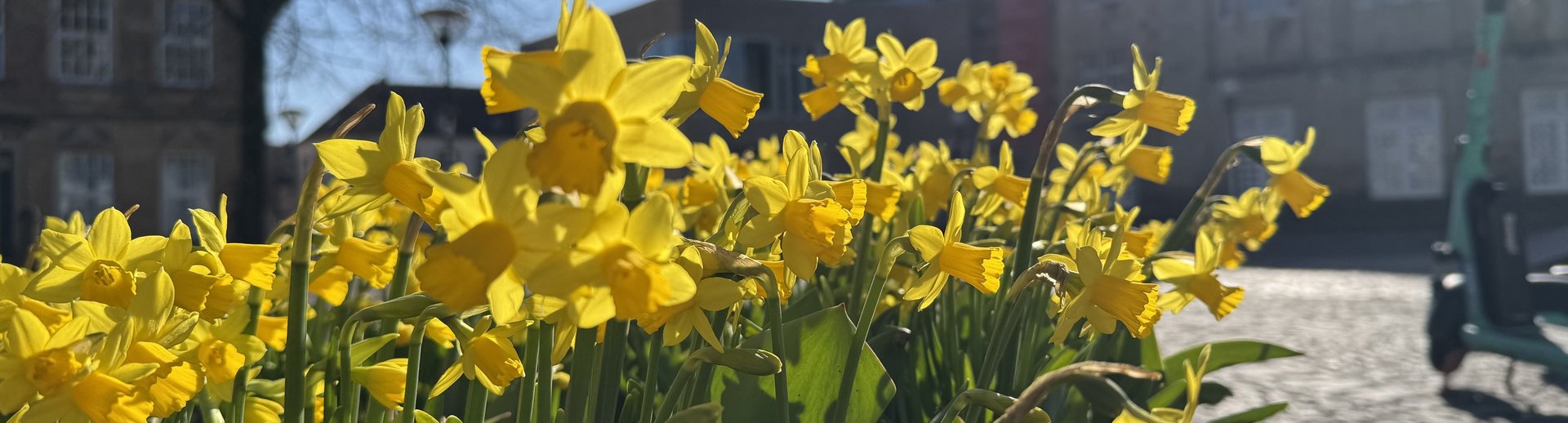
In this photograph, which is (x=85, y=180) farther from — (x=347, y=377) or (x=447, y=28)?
(x=347, y=377)

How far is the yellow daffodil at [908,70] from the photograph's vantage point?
1686 mm

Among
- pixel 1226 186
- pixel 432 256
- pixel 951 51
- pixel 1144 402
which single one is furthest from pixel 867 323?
pixel 951 51

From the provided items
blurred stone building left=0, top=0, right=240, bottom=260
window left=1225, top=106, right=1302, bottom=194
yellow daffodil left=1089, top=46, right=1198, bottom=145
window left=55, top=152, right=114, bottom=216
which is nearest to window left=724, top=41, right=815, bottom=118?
window left=1225, top=106, right=1302, bottom=194

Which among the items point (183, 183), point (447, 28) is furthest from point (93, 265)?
point (183, 183)

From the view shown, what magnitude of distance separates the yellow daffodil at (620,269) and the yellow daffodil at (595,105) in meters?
0.03

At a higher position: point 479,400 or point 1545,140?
point 1545,140

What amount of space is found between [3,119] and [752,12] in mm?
12693

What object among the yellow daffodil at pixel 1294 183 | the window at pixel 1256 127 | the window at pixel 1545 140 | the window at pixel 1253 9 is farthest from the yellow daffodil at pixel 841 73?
the window at pixel 1253 9

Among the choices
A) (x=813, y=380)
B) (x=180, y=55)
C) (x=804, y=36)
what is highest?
(x=804, y=36)

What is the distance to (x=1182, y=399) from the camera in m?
1.48

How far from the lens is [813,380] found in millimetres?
991

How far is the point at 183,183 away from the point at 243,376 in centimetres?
1923

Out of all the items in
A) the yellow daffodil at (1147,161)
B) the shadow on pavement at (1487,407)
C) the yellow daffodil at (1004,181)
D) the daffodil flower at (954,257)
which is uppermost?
the yellow daffodil at (1147,161)

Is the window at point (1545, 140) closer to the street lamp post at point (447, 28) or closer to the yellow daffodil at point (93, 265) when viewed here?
the street lamp post at point (447, 28)
